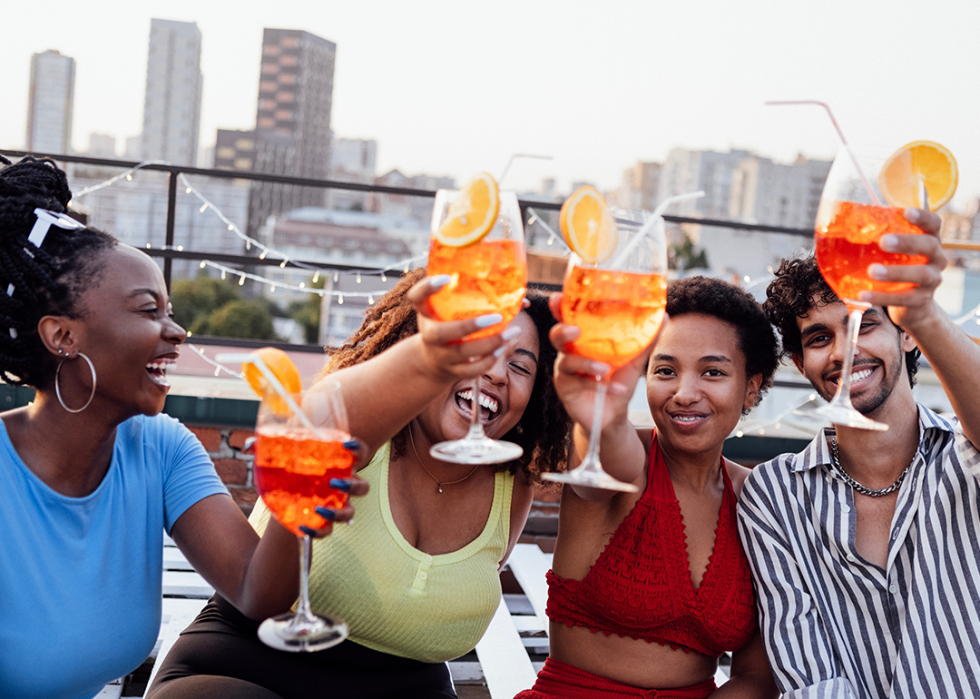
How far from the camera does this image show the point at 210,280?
23.5 m

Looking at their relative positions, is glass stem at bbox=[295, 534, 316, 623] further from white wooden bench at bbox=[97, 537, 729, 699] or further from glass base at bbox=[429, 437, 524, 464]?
white wooden bench at bbox=[97, 537, 729, 699]

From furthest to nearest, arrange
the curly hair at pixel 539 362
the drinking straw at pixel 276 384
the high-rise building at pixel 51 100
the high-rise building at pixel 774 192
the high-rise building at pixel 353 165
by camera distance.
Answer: the high-rise building at pixel 774 192 → the high-rise building at pixel 353 165 → the high-rise building at pixel 51 100 → the curly hair at pixel 539 362 → the drinking straw at pixel 276 384

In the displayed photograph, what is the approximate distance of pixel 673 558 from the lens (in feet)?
5.80

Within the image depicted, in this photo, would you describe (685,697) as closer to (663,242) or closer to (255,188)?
(663,242)

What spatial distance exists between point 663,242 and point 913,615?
0.95 m

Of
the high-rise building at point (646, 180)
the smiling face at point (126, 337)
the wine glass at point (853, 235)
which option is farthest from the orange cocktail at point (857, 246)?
the high-rise building at point (646, 180)

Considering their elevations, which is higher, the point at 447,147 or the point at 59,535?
the point at 447,147

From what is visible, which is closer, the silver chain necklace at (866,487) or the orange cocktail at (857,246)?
the orange cocktail at (857,246)

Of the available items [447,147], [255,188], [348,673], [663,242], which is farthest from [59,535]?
[255,188]

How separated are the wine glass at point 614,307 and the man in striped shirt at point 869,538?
0.71 m

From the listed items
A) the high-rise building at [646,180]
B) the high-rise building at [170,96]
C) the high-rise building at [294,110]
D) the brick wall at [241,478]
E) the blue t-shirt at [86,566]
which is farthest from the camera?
the high-rise building at [646,180]

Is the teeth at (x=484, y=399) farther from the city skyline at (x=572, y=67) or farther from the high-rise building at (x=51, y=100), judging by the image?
the high-rise building at (x=51, y=100)

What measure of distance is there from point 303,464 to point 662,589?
1016 mm

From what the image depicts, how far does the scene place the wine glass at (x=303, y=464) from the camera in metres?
1.00
